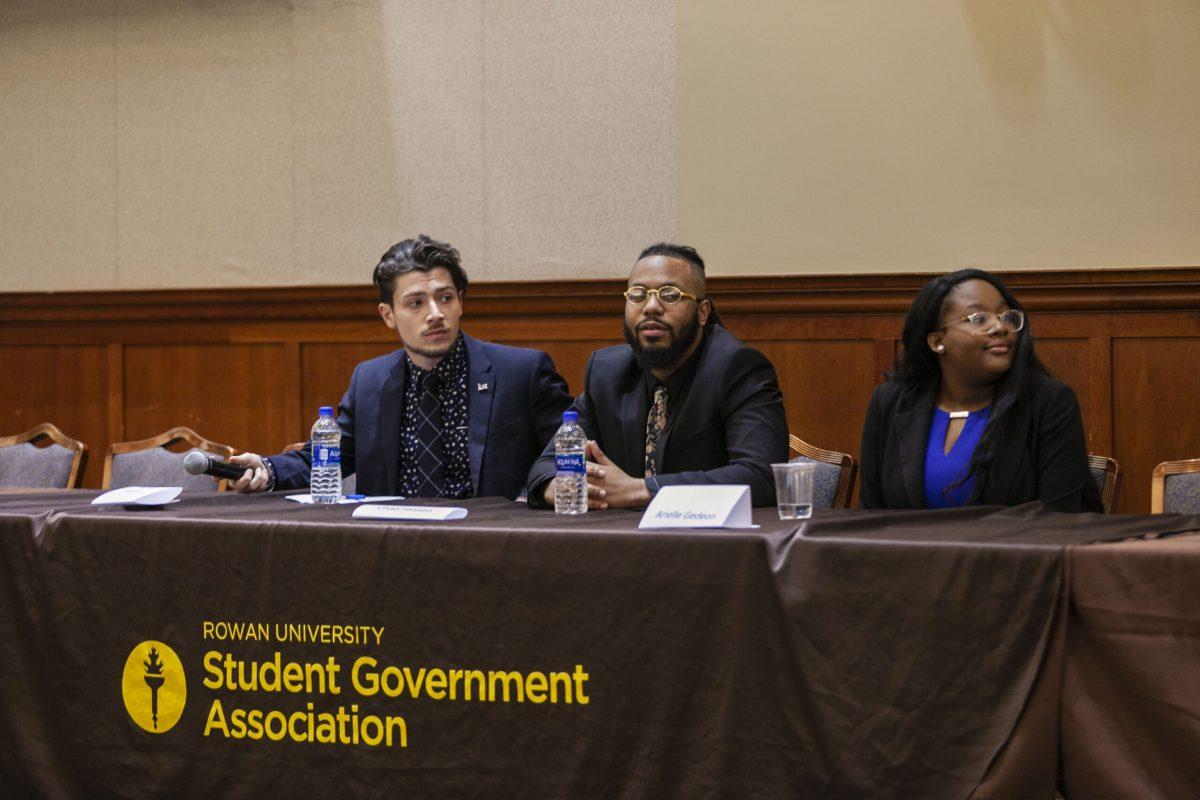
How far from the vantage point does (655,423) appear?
9.57 feet

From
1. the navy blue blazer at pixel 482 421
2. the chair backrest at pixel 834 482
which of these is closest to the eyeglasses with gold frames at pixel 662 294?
the navy blue blazer at pixel 482 421

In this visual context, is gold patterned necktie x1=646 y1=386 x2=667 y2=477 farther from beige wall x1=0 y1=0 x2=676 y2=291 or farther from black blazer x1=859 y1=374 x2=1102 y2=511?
beige wall x1=0 y1=0 x2=676 y2=291

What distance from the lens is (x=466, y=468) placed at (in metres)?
3.16

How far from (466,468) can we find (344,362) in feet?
6.40

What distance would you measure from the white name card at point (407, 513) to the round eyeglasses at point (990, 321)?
132cm

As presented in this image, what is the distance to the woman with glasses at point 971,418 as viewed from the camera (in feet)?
8.59

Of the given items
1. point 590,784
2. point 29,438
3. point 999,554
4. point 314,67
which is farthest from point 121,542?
point 314,67

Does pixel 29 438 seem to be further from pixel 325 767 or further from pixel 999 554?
pixel 999 554

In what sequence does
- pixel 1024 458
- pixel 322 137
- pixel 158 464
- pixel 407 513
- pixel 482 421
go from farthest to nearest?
Answer: pixel 322 137 < pixel 158 464 < pixel 482 421 < pixel 1024 458 < pixel 407 513

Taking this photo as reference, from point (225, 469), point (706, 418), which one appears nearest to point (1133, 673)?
point (706, 418)

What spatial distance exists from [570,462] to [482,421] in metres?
0.88

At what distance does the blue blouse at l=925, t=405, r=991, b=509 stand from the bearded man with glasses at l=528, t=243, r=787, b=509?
0.35 metres

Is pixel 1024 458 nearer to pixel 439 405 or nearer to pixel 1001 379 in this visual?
pixel 1001 379

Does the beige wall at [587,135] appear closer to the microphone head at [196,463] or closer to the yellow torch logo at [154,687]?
the microphone head at [196,463]
